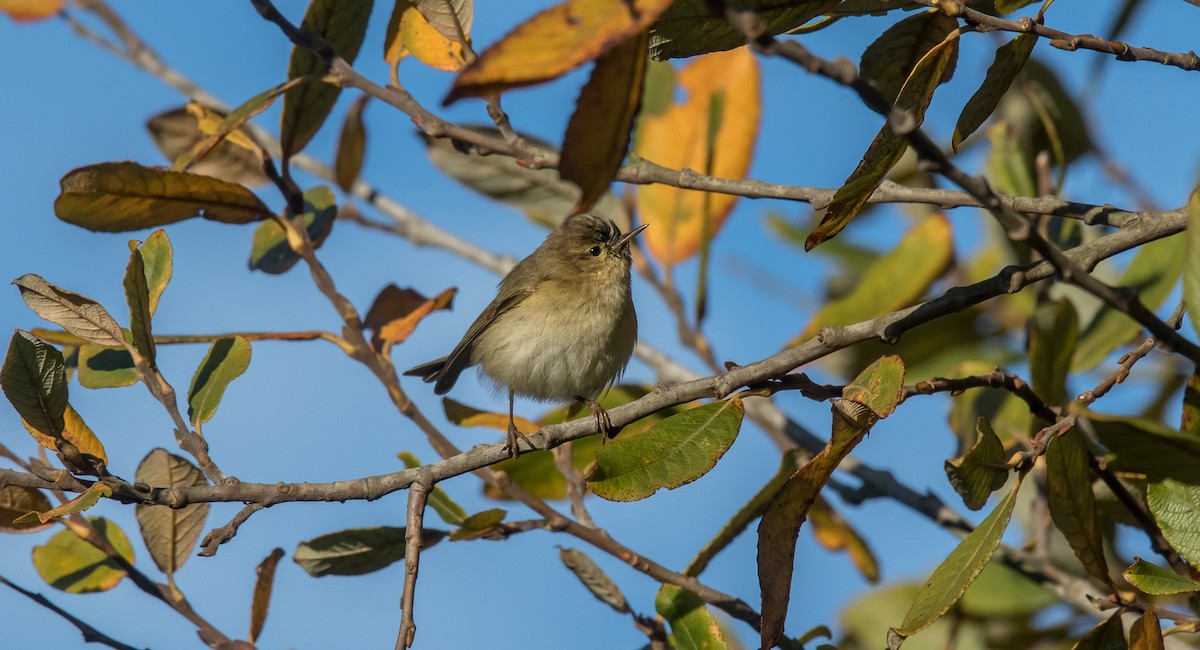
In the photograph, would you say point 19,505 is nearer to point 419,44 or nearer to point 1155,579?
point 419,44

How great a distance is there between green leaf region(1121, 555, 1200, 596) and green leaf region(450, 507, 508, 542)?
1.25 meters

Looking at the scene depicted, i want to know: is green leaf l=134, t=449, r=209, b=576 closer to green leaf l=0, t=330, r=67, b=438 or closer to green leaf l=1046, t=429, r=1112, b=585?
green leaf l=0, t=330, r=67, b=438

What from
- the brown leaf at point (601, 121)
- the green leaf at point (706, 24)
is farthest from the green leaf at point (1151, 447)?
the brown leaf at point (601, 121)

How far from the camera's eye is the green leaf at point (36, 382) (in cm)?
192

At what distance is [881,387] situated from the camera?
1.82 m

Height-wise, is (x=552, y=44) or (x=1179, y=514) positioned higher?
(x=552, y=44)

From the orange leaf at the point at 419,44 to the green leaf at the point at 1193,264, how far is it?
145cm

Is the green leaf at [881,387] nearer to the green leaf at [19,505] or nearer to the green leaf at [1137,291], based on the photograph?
the green leaf at [1137,291]

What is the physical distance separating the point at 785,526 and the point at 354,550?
3.66 feet

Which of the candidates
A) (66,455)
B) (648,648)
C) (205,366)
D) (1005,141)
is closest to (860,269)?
(1005,141)

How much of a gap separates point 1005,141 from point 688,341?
3.51 ft

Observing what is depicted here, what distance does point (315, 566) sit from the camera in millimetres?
2498

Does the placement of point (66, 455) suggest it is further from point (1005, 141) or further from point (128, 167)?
point (1005, 141)

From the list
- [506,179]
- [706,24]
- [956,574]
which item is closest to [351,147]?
[506,179]
